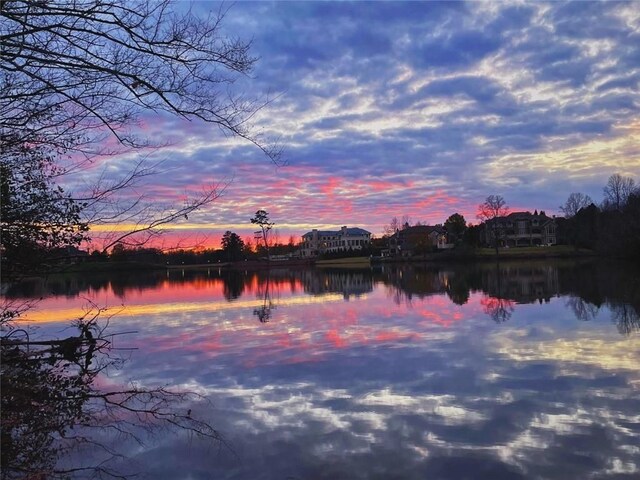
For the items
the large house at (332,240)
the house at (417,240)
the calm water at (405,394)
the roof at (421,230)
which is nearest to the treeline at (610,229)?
the house at (417,240)

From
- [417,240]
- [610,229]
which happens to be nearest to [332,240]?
[417,240]

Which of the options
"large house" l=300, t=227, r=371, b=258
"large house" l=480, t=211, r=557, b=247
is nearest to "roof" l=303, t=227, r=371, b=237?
"large house" l=300, t=227, r=371, b=258

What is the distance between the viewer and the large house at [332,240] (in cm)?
14400

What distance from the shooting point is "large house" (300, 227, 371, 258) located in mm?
144000

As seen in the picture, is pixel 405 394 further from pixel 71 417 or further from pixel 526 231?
pixel 526 231

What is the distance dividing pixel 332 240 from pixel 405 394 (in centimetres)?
13723

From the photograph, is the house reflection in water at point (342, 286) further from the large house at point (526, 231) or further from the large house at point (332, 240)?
the large house at point (332, 240)

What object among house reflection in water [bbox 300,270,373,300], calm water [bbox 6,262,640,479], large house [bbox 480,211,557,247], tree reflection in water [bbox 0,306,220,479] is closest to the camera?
calm water [bbox 6,262,640,479]

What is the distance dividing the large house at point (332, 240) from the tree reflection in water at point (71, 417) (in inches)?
5187

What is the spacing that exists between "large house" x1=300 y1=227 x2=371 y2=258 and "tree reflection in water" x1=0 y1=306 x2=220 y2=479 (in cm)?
13174

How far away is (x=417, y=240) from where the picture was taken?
112188 millimetres

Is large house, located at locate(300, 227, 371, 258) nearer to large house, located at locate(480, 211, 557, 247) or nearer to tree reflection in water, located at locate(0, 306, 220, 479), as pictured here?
large house, located at locate(480, 211, 557, 247)

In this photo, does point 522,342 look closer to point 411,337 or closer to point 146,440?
point 411,337

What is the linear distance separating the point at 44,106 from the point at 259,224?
113543mm
